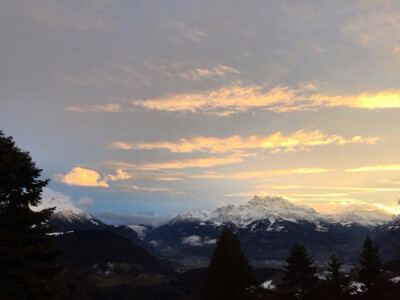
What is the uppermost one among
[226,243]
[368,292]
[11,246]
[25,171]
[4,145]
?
[4,145]

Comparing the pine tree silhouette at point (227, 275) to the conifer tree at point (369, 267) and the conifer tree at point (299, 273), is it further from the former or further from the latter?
the conifer tree at point (369, 267)

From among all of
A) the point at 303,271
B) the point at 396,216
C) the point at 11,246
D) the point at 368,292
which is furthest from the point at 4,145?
the point at 368,292

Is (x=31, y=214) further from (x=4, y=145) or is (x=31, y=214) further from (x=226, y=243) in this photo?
(x=226, y=243)

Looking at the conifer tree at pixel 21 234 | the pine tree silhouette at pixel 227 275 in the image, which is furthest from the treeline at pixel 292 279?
the conifer tree at pixel 21 234

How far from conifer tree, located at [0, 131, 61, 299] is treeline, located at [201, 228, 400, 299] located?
1126 inches

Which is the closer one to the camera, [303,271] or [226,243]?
[226,243]

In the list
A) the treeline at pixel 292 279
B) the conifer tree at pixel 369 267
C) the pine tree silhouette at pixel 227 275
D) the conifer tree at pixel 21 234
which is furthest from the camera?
the conifer tree at pixel 369 267

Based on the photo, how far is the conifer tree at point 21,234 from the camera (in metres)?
19.5

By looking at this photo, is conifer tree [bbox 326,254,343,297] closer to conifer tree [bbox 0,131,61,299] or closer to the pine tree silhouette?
the pine tree silhouette

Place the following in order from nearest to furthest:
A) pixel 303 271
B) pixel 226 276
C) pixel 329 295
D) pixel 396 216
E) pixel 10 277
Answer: pixel 10 277
pixel 396 216
pixel 226 276
pixel 329 295
pixel 303 271

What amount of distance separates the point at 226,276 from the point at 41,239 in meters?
30.2

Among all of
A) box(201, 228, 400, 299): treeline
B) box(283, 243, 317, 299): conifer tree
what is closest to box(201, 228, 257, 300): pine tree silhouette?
box(201, 228, 400, 299): treeline

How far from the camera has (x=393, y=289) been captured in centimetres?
7144

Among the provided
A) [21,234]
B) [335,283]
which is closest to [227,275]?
[335,283]
